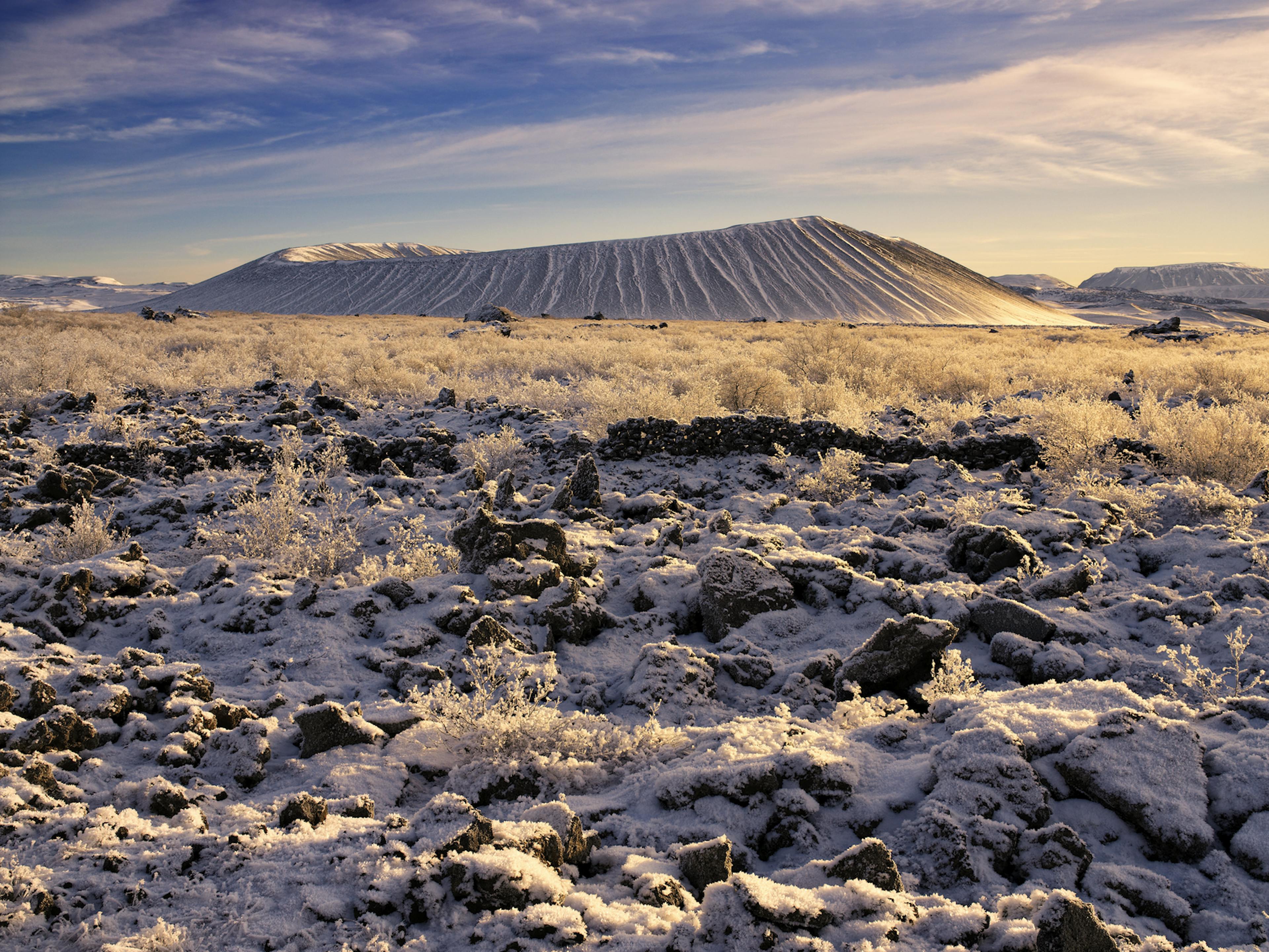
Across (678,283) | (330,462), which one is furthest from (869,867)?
(678,283)

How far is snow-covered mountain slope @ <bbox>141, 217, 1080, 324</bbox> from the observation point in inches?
2399

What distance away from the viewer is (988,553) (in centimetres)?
500

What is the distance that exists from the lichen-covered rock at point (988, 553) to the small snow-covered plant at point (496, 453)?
4.60m

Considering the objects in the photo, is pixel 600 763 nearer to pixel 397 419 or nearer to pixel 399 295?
pixel 397 419

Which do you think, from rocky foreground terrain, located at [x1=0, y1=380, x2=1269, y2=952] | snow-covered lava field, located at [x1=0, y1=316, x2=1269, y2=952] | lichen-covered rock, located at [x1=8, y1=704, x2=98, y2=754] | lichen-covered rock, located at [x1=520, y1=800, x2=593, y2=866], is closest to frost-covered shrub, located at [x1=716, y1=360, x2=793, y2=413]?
snow-covered lava field, located at [x1=0, y1=316, x2=1269, y2=952]

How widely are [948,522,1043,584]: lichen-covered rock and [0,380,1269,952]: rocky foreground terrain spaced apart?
0.07ft

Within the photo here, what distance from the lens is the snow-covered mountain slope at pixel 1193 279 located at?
410ft

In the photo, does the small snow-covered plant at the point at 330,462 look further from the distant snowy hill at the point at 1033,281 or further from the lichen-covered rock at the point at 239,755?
the distant snowy hill at the point at 1033,281

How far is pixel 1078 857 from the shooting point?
232 centimetres

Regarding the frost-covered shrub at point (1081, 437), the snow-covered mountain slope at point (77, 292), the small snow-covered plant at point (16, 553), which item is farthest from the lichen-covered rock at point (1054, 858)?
the snow-covered mountain slope at point (77, 292)

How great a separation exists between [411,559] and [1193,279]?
185m

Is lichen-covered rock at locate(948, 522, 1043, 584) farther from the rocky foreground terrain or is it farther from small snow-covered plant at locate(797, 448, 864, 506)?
small snow-covered plant at locate(797, 448, 864, 506)

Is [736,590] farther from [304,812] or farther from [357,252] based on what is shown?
[357,252]

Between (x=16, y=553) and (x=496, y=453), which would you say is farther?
(x=496, y=453)
